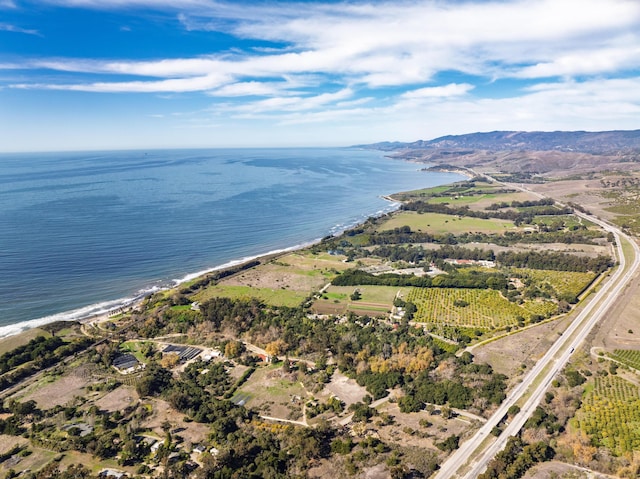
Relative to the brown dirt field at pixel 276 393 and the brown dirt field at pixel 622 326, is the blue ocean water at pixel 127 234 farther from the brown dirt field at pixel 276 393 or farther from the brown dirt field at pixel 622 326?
the brown dirt field at pixel 622 326

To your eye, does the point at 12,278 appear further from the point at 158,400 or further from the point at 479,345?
the point at 479,345

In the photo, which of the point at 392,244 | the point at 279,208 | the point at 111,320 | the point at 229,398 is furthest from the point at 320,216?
the point at 229,398

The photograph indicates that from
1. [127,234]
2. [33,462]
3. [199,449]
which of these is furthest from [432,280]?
[127,234]

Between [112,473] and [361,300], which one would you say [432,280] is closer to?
[361,300]

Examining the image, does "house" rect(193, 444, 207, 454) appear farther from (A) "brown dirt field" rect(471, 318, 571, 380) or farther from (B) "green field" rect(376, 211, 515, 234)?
(B) "green field" rect(376, 211, 515, 234)

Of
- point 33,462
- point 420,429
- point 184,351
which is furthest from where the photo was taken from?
point 184,351

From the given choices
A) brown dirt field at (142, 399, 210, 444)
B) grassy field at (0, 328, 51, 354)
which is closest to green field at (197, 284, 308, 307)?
grassy field at (0, 328, 51, 354)

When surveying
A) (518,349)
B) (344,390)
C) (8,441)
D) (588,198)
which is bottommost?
(344,390)

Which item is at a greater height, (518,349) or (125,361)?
(518,349)

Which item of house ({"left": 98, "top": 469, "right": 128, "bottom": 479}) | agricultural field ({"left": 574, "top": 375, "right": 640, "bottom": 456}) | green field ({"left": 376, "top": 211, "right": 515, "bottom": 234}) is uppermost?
green field ({"left": 376, "top": 211, "right": 515, "bottom": 234})
